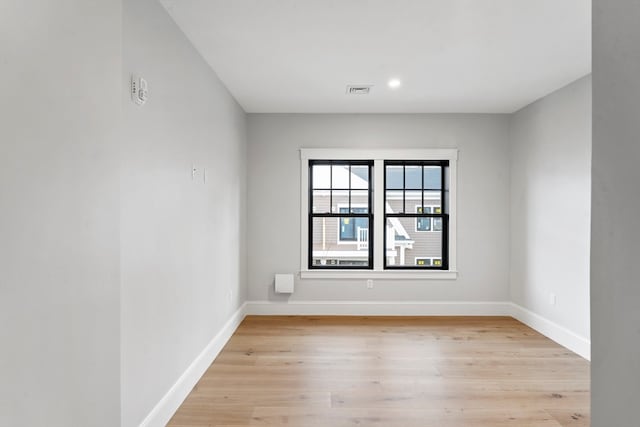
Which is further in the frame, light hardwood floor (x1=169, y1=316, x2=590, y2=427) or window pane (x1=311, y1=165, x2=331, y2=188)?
window pane (x1=311, y1=165, x2=331, y2=188)

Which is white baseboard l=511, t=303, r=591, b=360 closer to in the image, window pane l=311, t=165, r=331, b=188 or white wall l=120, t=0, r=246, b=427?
window pane l=311, t=165, r=331, b=188

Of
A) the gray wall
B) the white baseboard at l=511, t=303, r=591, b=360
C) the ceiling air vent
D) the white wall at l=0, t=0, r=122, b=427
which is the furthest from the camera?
the ceiling air vent

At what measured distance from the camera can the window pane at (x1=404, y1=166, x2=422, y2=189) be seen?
514 centimetres

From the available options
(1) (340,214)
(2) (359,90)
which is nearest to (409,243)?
(1) (340,214)

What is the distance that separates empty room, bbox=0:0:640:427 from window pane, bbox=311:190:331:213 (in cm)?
2

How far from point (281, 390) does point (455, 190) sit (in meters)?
3.30

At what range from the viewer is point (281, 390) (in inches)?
114

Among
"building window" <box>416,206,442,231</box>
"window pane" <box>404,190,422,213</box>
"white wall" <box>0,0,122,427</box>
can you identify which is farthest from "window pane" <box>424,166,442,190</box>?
"white wall" <box>0,0,122,427</box>

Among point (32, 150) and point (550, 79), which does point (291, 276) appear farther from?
point (32, 150)

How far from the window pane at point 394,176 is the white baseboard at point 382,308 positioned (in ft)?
4.93

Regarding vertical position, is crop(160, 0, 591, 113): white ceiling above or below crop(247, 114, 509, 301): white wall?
above

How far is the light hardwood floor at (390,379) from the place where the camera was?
2535 mm

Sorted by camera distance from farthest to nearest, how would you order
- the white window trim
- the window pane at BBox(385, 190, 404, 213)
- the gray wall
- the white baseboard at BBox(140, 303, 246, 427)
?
the window pane at BBox(385, 190, 404, 213), the white window trim, the white baseboard at BBox(140, 303, 246, 427), the gray wall

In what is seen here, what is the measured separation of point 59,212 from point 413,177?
4.50m
